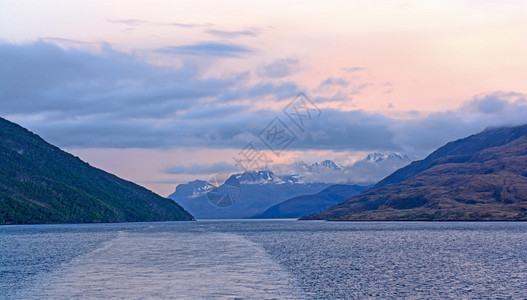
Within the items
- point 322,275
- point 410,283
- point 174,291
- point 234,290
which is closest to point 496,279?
point 410,283

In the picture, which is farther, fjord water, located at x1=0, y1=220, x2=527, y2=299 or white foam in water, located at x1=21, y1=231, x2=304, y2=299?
fjord water, located at x1=0, y1=220, x2=527, y2=299

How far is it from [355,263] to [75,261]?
58.8 m

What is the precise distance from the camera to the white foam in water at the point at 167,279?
72.1 metres

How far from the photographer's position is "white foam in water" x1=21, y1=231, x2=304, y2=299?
7212 cm

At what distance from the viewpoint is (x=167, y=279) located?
8494 centimetres

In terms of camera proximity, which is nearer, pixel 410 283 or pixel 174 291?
pixel 174 291

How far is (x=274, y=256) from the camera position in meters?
130

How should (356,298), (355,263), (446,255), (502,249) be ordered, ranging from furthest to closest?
1. (502,249)
2. (446,255)
3. (355,263)
4. (356,298)

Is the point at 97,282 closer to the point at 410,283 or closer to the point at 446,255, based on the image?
the point at 410,283

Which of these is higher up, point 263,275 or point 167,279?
point 167,279

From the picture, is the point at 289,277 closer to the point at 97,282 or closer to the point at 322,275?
the point at 322,275

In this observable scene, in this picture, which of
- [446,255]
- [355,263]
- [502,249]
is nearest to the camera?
[355,263]

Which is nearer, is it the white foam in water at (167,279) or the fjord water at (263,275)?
the white foam in water at (167,279)

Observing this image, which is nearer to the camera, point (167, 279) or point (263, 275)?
point (167, 279)
